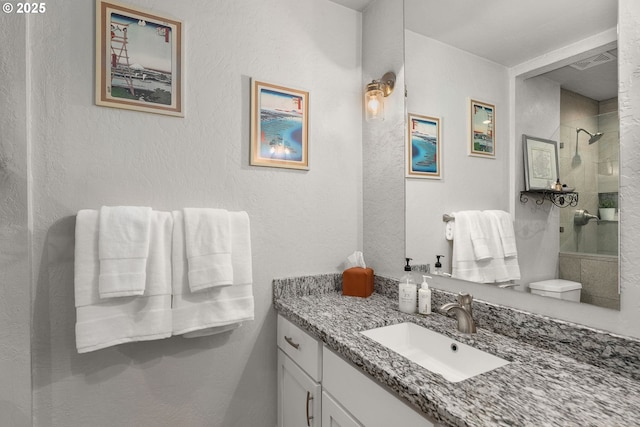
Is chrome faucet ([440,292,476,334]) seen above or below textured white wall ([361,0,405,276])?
below

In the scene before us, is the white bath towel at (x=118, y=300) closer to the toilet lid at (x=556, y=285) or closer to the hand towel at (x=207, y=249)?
the hand towel at (x=207, y=249)

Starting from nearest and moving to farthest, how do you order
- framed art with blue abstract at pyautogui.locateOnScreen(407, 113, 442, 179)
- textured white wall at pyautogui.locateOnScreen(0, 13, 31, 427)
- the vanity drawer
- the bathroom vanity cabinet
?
the bathroom vanity cabinet → textured white wall at pyautogui.locateOnScreen(0, 13, 31, 427) → the vanity drawer → framed art with blue abstract at pyautogui.locateOnScreen(407, 113, 442, 179)

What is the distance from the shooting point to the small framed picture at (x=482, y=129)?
3.85 feet

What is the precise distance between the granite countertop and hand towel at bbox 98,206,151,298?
2.28 feet

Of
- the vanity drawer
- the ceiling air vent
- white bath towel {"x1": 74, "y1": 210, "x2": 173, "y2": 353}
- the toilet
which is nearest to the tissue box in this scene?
the vanity drawer

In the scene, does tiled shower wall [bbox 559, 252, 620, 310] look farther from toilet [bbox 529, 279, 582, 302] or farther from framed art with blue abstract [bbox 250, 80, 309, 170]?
framed art with blue abstract [bbox 250, 80, 309, 170]

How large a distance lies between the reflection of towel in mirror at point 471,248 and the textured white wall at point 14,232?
162 cm

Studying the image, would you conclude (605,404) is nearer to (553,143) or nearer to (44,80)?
(553,143)

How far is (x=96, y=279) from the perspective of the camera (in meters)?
1.11

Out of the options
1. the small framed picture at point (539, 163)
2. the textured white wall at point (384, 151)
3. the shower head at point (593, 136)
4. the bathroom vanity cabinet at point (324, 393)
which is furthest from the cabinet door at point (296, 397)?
the shower head at point (593, 136)

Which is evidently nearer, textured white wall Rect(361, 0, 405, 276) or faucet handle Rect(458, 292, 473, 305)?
faucet handle Rect(458, 292, 473, 305)

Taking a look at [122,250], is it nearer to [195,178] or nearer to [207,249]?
[207,249]

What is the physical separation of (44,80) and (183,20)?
58cm

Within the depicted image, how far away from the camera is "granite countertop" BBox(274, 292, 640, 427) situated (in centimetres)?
66
